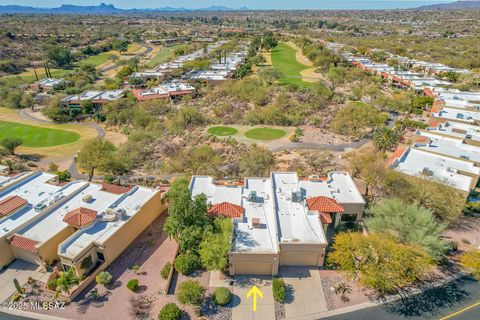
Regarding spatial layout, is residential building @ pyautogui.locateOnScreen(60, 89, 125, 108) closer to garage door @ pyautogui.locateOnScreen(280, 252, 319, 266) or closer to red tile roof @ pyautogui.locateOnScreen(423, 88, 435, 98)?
garage door @ pyautogui.locateOnScreen(280, 252, 319, 266)

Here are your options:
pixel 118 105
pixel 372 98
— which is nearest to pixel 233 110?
pixel 118 105

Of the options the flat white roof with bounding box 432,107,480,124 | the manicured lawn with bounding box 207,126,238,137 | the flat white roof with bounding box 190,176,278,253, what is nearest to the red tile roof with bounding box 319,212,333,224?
the flat white roof with bounding box 190,176,278,253

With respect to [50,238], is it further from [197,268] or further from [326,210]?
[326,210]

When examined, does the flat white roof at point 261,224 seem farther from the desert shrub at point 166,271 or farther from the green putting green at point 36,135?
the green putting green at point 36,135

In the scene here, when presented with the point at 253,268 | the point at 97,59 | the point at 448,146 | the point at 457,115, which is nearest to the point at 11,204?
the point at 253,268

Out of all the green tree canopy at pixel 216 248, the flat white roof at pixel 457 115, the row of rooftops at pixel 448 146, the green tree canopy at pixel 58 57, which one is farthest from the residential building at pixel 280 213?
the green tree canopy at pixel 58 57

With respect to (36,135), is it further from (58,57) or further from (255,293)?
(58,57)
